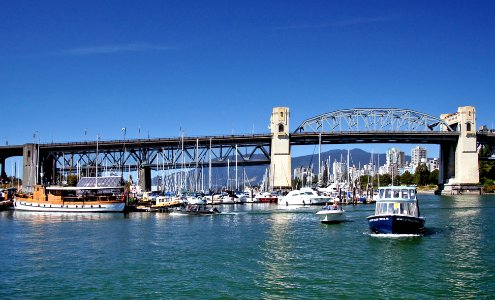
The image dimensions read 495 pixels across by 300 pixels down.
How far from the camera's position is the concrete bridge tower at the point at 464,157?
149250 millimetres

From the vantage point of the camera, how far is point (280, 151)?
140 m

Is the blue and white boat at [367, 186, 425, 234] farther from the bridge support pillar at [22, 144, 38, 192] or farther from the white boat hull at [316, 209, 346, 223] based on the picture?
the bridge support pillar at [22, 144, 38, 192]

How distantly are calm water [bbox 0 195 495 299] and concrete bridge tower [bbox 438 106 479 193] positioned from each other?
332 feet

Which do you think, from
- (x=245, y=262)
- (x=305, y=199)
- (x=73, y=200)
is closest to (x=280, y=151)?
(x=305, y=199)

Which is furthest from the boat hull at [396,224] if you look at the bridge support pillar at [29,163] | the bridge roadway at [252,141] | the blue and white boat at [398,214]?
the bridge support pillar at [29,163]

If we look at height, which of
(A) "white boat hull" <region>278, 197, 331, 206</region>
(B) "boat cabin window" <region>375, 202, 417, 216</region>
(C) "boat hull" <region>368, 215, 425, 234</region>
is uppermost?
(B) "boat cabin window" <region>375, 202, 417, 216</region>

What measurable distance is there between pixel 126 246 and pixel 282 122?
10225 centimetres

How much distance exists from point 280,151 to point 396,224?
95.9m

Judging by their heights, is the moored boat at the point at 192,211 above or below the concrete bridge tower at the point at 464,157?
below

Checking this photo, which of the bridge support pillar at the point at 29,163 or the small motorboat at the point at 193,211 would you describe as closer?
the small motorboat at the point at 193,211

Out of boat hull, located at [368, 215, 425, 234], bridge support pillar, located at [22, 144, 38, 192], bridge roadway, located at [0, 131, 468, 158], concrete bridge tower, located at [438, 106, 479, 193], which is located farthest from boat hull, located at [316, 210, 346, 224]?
concrete bridge tower, located at [438, 106, 479, 193]

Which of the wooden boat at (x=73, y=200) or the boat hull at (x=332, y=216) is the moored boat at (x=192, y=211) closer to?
the wooden boat at (x=73, y=200)

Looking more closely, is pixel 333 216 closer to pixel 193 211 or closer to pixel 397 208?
pixel 397 208

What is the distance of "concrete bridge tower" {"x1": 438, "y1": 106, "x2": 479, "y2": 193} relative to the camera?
490 feet
